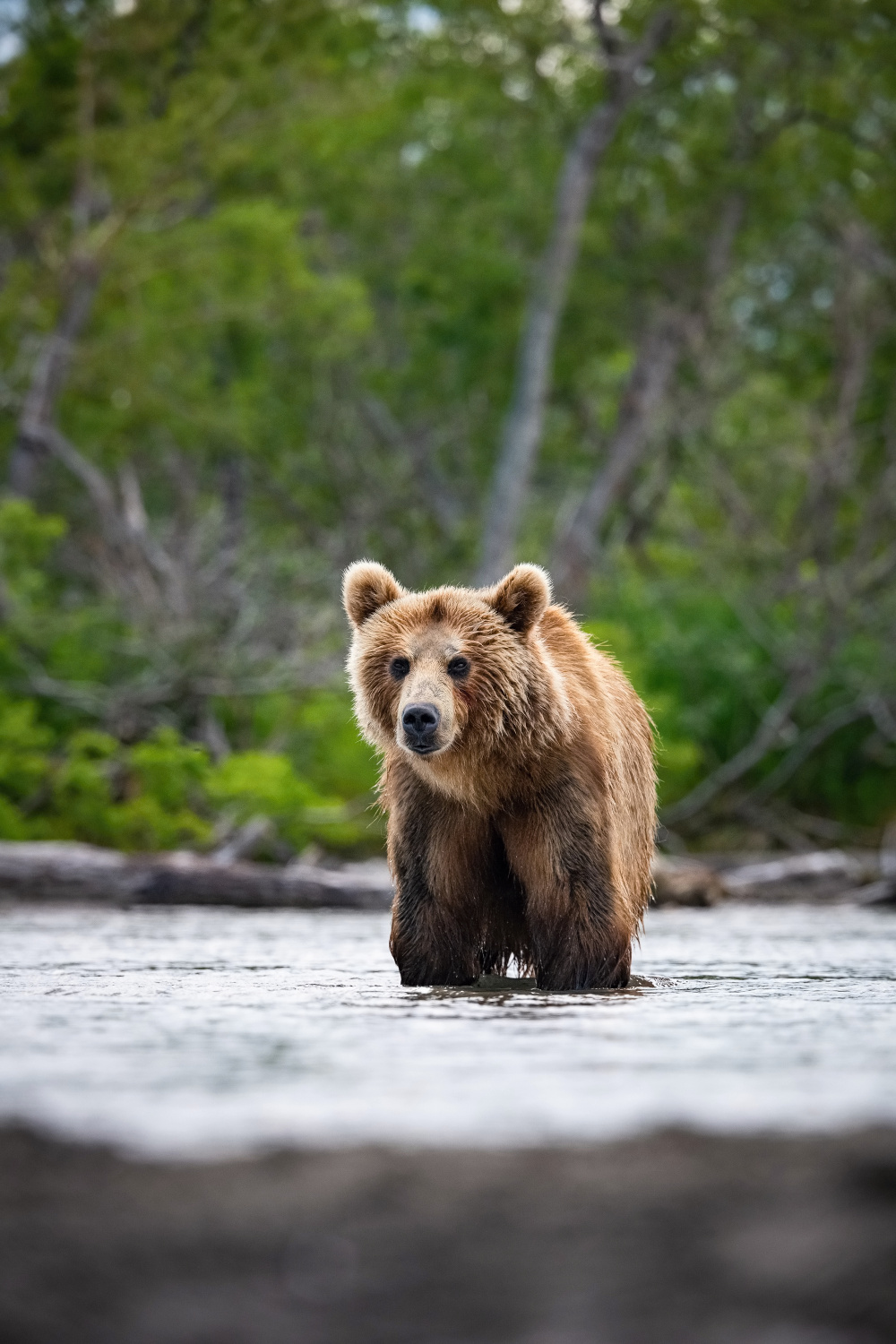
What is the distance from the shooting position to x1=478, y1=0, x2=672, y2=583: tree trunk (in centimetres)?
1802

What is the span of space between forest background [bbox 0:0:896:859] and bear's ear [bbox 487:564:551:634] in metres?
5.93

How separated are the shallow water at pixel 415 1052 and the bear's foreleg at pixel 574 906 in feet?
0.44

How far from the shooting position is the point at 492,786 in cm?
552

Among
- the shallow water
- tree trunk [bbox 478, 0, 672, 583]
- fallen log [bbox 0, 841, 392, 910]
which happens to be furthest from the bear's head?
tree trunk [bbox 478, 0, 672, 583]

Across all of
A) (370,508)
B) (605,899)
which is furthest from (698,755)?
(605,899)

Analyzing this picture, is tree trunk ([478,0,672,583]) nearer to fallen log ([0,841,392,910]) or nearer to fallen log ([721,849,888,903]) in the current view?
fallen log ([721,849,888,903])

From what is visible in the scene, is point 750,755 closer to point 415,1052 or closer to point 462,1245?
point 415,1052

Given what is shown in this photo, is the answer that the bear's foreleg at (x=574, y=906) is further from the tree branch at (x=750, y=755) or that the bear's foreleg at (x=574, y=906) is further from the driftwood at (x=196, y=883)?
the tree branch at (x=750, y=755)

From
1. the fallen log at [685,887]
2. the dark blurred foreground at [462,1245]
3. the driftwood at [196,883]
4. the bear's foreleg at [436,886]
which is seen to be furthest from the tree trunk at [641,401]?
the dark blurred foreground at [462,1245]

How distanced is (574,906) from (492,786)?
461 mm

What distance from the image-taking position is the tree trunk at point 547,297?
18.0 m

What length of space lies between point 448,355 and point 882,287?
735cm

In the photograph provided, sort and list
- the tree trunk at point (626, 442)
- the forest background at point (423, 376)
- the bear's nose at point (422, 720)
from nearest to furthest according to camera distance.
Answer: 1. the bear's nose at point (422, 720)
2. the forest background at point (423, 376)
3. the tree trunk at point (626, 442)

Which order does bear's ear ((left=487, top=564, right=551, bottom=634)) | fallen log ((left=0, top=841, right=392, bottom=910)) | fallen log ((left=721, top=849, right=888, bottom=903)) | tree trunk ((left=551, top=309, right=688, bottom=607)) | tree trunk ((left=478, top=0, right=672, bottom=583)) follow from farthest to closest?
1. tree trunk ((left=551, top=309, right=688, bottom=607))
2. tree trunk ((left=478, top=0, right=672, bottom=583))
3. fallen log ((left=721, top=849, right=888, bottom=903))
4. fallen log ((left=0, top=841, right=392, bottom=910))
5. bear's ear ((left=487, top=564, right=551, bottom=634))
